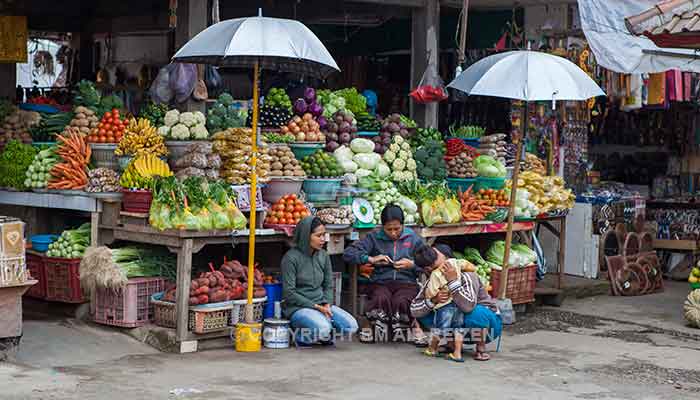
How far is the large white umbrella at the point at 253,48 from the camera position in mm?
8375

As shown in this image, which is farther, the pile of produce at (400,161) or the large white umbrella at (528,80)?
the pile of produce at (400,161)

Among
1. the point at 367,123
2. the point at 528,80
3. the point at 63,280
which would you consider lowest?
the point at 63,280

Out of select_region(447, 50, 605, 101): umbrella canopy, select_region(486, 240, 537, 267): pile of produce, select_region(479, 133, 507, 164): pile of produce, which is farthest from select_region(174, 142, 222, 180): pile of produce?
select_region(479, 133, 507, 164): pile of produce

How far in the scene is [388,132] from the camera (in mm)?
11336

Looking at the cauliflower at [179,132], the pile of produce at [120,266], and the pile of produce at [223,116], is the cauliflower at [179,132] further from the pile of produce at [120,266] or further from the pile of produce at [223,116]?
the pile of produce at [120,266]

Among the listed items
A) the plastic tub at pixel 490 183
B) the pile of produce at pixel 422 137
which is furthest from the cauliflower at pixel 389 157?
the plastic tub at pixel 490 183

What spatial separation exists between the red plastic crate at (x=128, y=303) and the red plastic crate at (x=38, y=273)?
0.82 meters

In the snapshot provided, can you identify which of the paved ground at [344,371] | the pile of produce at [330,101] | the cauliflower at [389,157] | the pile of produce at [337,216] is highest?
the pile of produce at [330,101]

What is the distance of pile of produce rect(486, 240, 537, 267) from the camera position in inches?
455

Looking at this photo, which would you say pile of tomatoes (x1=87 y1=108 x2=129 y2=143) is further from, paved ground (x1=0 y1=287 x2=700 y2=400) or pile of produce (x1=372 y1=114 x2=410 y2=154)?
pile of produce (x1=372 y1=114 x2=410 y2=154)

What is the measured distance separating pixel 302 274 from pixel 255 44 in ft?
6.61

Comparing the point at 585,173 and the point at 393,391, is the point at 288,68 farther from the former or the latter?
the point at 585,173

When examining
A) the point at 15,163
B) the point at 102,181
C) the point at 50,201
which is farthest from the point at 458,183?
the point at 15,163

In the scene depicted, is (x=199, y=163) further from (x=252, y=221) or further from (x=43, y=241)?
(x=43, y=241)
